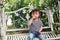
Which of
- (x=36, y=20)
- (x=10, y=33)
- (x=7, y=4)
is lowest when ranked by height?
(x=10, y=33)

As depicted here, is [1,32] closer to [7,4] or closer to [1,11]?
[1,11]

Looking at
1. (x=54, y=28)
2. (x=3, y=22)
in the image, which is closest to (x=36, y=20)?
A: (x=3, y=22)

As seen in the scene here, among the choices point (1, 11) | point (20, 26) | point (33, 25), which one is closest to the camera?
point (33, 25)

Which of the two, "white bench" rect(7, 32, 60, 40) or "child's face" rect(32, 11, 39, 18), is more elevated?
"child's face" rect(32, 11, 39, 18)

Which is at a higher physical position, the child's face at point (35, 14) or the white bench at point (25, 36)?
the child's face at point (35, 14)

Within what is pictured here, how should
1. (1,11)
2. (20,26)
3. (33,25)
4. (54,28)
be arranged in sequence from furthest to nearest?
1. (20,26)
2. (54,28)
3. (1,11)
4. (33,25)

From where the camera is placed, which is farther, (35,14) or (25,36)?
(25,36)

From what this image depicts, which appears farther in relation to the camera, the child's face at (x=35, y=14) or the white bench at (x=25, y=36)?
the white bench at (x=25, y=36)

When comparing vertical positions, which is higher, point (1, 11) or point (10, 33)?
point (1, 11)

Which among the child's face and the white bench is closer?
the child's face

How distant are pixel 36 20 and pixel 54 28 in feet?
5.48

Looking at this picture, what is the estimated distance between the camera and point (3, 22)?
561 cm

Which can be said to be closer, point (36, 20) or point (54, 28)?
point (36, 20)

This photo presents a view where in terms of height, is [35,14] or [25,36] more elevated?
[35,14]
